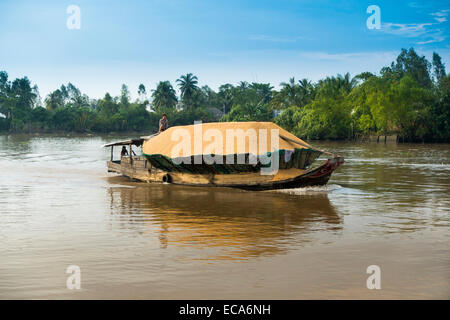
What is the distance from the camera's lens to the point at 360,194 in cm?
1405

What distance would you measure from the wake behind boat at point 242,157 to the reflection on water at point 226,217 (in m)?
0.46

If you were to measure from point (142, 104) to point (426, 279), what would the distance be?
82104 mm

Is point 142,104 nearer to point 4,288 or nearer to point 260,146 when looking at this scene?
point 260,146

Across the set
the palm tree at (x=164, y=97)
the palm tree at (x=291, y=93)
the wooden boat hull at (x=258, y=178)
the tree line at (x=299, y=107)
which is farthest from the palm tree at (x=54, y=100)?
the wooden boat hull at (x=258, y=178)

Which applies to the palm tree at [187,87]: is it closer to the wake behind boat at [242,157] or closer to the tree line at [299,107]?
the tree line at [299,107]

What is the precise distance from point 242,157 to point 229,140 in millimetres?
712

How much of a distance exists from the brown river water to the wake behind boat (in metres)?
0.43

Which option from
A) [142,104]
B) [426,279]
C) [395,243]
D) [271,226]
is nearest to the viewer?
[426,279]

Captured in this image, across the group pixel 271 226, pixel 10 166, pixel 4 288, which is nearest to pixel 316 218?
pixel 271 226

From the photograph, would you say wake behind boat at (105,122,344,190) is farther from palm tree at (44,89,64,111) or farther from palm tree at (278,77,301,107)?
palm tree at (44,89,64,111)

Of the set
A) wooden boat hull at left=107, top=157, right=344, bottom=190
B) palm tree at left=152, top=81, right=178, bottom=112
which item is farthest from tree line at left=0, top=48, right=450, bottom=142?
wooden boat hull at left=107, top=157, right=344, bottom=190

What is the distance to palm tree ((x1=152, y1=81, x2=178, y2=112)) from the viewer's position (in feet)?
282

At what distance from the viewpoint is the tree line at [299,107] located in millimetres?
50500

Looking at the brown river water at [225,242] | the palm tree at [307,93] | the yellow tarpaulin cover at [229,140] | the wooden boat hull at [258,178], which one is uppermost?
the palm tree at [307,93]
